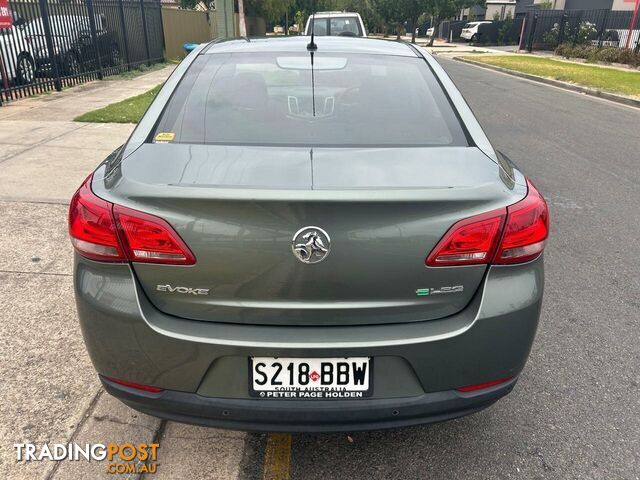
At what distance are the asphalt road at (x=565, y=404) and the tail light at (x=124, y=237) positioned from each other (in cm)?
106

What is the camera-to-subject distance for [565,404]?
2.68 m

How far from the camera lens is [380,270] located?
1811 mm

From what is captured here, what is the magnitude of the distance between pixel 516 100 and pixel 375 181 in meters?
12.7

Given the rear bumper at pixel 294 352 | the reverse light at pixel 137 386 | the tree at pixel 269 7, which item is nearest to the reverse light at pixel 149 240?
the rear bumper at pixel 294 352

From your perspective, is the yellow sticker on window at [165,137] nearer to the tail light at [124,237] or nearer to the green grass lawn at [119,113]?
the tail light at [124,237]

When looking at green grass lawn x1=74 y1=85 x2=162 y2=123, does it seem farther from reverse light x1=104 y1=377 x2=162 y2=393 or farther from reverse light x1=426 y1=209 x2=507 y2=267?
reverse light x1=426 y1=209 x2=507 y2=267

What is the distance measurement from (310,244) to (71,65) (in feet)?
43.7

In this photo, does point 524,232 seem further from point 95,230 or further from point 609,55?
point 609,55

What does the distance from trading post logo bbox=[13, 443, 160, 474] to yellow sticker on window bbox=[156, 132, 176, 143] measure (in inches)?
52.5

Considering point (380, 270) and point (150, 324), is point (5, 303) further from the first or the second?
point (380, 270)

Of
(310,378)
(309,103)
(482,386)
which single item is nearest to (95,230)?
(310,378)

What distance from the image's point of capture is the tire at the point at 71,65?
41.4 ft

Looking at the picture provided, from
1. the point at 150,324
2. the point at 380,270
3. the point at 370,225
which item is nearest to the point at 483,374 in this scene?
the point at 380,270

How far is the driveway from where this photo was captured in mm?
2279
